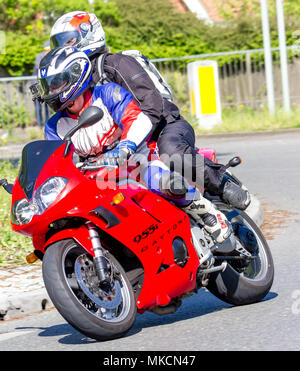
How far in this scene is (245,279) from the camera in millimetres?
5957

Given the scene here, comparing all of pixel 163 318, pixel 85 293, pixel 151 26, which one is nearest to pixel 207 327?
pixel 163 318

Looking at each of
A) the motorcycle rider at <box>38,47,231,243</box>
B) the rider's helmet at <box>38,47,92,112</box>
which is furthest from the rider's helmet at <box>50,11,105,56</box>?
the rider's helmet at <box>38,47,92,112</box>

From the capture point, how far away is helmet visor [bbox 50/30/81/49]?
6293 millimetres

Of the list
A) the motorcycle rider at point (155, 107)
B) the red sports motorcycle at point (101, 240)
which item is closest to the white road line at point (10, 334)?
the red sports motorcycle at point (101, 240)

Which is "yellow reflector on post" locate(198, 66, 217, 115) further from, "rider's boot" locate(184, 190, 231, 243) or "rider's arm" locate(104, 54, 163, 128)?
"rider's boot" locate(184, 190, 231, 243)

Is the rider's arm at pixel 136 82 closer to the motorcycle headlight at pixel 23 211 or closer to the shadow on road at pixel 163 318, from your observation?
the motorcycle headlight at pixel 23 211

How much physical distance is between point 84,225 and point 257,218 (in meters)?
4.37

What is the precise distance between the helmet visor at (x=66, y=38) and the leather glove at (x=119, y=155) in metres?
1.35

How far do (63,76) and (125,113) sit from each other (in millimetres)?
431

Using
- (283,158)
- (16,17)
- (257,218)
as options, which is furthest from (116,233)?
(16,17)

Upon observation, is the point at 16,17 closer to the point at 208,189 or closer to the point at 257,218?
the point at 257,218

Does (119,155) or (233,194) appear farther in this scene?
(233,194)

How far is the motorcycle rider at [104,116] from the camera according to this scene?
5.30 m

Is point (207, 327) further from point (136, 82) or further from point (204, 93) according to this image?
point (204, 93)
